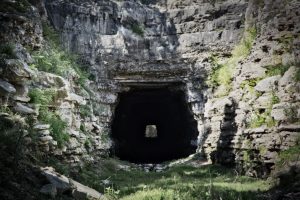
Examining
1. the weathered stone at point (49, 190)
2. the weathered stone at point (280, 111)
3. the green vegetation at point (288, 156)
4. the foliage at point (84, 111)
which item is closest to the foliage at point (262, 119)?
the weathered stone at point (280, 111)

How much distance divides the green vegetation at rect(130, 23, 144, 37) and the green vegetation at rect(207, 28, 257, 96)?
363cm

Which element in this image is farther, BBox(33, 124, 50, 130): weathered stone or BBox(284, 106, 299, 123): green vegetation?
BBox(284, 106, 299, 123): green vegetation

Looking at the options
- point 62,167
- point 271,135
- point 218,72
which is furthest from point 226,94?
point 62,167

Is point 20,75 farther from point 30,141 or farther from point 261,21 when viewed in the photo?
point 261,21

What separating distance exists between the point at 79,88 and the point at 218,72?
6.49 m

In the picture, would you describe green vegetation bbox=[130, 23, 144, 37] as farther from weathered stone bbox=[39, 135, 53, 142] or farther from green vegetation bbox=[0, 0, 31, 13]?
weathered stone bbox=[39, 135, 53, 142]

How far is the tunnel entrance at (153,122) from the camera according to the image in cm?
2169

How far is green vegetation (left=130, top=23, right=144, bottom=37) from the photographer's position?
18062 millimetres

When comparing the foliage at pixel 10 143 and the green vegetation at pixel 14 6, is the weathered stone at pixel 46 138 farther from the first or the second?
the green vegetation at pixel 14 6

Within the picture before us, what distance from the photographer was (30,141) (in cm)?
715

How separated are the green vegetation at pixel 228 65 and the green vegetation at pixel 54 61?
5.87m

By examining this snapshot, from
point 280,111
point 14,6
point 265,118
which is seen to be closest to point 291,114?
point 280,111

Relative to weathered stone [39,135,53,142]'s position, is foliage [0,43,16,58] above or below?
above

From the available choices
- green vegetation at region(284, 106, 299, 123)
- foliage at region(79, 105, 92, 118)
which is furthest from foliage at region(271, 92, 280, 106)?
foliage at region(79, 105, 92, 118)
